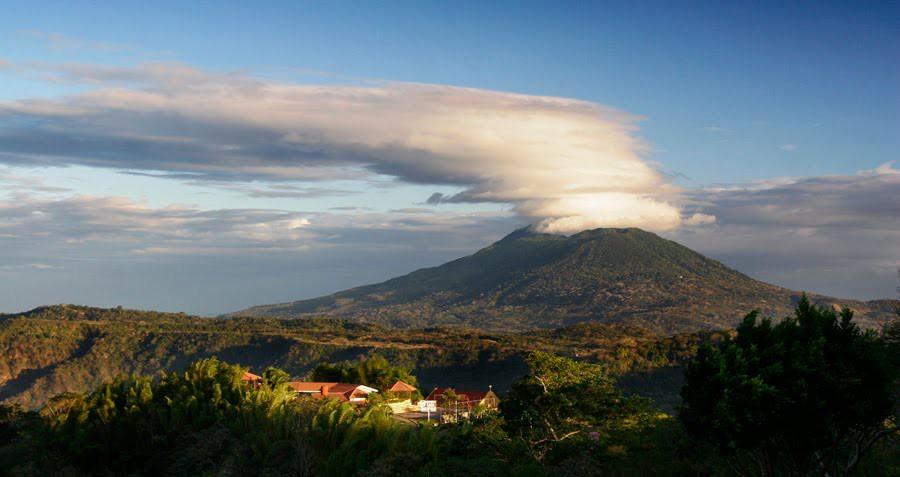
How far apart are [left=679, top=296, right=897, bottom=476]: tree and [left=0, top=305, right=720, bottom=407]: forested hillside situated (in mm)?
53209

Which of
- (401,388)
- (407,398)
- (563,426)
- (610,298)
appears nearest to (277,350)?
(401,388)

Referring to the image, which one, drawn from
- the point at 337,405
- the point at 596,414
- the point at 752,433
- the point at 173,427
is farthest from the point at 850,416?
the point at 173,427

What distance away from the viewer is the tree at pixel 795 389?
56.4 feet

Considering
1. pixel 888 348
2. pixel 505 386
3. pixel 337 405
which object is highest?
pixel 888 348

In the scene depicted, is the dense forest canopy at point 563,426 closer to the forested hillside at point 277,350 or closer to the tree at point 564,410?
the tree at point 564,410

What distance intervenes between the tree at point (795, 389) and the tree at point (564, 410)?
3917 mm

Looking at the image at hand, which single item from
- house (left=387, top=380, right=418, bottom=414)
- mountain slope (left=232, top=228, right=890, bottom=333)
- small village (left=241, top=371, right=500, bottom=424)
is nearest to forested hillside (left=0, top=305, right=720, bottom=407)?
house (left=387, top=380, right=418, bottom=414)

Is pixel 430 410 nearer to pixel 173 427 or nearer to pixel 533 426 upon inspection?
pixel 173 427

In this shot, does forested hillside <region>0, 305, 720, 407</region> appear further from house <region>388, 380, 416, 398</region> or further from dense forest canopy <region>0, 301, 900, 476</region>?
dense forest canopy <region>0, 301, 900, 476</region>

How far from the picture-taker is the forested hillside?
262 feet

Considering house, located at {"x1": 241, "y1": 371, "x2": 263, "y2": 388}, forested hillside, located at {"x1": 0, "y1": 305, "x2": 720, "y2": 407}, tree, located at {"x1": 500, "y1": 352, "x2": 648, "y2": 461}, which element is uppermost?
tree, located at {"x1": 500, "y1": 352, "x2": 648, "y2": 461}

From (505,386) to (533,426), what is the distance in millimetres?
50580

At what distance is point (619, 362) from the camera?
7194 cm

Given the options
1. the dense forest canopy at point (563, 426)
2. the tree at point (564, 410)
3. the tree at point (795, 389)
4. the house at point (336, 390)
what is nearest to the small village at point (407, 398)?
the house at point (336, 390)
